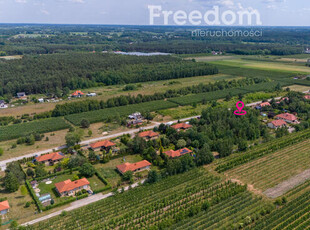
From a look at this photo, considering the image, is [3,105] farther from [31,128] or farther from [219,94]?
[219,94]

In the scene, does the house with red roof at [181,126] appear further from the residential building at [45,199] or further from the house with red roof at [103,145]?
the residential building at [45,199]

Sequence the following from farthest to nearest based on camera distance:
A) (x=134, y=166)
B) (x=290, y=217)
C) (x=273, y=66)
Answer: (x=273, y=66), (x=134, y=166), (x=290, y=217)

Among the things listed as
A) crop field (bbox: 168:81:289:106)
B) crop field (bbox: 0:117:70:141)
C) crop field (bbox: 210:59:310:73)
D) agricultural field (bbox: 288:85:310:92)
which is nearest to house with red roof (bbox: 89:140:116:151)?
crop field (bbox: 0:117:70:141)

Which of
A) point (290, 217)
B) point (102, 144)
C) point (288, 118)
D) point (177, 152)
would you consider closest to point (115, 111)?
point (102, 144)

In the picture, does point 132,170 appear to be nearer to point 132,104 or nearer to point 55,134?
point 55,134

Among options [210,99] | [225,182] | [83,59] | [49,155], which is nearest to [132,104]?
[210,99]

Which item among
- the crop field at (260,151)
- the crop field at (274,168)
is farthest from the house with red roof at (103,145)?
the crop field at (274,168)

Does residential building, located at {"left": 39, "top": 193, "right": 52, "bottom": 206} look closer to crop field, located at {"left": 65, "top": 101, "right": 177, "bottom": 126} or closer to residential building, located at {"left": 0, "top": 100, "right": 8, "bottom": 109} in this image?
crop field, located at {"left": 65, "top": 101, "right": 177, "bottom": 126}
